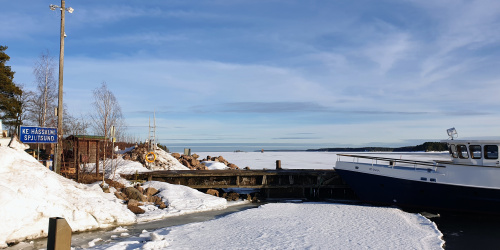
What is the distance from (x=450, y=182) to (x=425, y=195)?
1.25 metres

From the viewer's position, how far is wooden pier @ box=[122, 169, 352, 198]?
21.7 m

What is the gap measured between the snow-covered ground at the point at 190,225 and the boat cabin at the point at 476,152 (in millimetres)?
4253

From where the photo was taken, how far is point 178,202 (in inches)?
683

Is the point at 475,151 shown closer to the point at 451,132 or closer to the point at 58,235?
the point at 451,132

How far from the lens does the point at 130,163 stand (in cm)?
2509

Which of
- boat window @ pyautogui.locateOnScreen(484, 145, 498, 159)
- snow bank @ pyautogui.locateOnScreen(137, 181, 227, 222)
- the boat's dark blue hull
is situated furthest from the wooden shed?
boat window @ pyautogui.locateOnScreen(484, 145, 498, 159)

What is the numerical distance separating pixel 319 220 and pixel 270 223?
1.99 metres

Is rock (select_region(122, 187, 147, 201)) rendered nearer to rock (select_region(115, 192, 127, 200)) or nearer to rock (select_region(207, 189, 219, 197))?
rock (select_region(115, 192, 127, 200))

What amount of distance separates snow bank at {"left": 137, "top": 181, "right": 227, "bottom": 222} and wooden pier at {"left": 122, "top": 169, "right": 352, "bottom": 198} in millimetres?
2216

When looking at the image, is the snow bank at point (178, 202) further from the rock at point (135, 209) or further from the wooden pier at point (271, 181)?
the wooden pier at point (271, 181)

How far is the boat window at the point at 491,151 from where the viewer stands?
671 inches

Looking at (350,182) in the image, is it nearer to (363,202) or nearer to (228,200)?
(363,202)

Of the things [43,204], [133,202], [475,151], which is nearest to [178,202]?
[133,202]

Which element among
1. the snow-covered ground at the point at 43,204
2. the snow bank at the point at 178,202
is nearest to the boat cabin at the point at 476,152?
the snow bank at the point at 178,202
